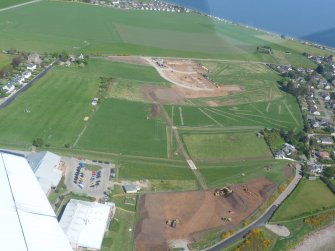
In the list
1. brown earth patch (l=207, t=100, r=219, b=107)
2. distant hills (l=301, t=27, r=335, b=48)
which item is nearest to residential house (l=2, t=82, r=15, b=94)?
brown earth patch (l=207, t=100, r=219, b=107)

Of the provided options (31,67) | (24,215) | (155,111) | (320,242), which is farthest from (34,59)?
(320,242)

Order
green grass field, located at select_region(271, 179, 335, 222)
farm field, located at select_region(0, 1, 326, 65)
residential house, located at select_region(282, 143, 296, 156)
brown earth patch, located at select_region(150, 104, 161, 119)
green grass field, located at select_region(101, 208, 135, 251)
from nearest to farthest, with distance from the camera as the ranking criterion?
green grass field, located at select_region(101, 208, 135, 251)
green grass field, located at select_region(271, 179, 335, 222)
residential house, located at select_region(282, 143, 296, 156)
brown earth patch, located at select_region(150, 104, 161, 119)
farm field, located at select_region(0, 1, 326, 65)

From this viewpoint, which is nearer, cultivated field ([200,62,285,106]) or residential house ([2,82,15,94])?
residential house ([2,82,15,94])

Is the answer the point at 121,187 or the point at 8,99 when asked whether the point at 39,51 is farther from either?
the point at 121,187

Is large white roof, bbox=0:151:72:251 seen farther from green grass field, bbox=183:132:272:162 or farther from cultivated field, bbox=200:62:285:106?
cultivated field, bbox=200:62:285:106

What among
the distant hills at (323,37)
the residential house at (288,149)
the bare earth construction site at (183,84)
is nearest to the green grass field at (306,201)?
the residential house at (288,149)

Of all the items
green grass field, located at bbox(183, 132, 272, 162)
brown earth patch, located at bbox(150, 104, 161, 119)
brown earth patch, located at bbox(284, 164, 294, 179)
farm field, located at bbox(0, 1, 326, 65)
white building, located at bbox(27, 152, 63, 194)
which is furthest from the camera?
farm field, located at bbox(0, 1, 326, 65)

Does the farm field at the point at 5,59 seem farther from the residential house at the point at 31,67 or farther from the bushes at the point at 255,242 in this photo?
the bushes at the point at 255,242
